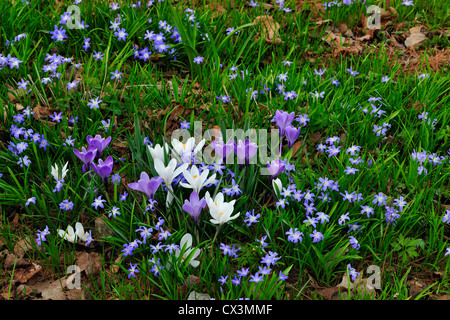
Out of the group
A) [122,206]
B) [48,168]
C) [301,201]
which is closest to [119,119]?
[48,168]

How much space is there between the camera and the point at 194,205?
7.31 ft

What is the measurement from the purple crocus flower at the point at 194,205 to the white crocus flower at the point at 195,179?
114mm

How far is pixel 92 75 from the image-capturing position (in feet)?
10.5

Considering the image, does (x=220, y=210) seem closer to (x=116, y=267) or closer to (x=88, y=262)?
(x=116, y=267)

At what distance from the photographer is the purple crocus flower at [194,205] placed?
2.21m

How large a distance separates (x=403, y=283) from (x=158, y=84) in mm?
2163

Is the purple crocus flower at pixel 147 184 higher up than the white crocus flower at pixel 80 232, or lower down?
higher up

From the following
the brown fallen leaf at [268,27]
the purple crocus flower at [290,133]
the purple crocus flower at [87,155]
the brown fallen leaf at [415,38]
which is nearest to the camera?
the purple crocus flower at [87,155]

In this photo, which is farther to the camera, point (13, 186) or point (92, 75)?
point (92, 75)

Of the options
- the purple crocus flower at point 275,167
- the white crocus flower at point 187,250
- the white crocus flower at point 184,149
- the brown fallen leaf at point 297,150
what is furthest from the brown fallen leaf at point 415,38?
the white crocus flower at point 187,250

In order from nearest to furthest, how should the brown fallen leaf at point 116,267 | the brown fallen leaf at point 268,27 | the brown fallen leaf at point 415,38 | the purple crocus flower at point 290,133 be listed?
the brown fallen leaf at point 116,267 < the purple crocus flower at point 290,133 < the brown fallen leaf at point 268,27 < the brown fallen leaf at point 415,38

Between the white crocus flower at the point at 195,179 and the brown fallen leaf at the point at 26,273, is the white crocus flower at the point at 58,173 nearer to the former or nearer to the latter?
the brown fallen leaf at the point at 26,273

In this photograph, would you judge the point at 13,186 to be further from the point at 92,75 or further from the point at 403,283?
the point at 403,283

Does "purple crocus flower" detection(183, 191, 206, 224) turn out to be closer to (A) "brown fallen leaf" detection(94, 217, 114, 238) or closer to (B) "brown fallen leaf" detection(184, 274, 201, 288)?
(B) "brown fallen leaf" detection(184, 274, 201, 288)
